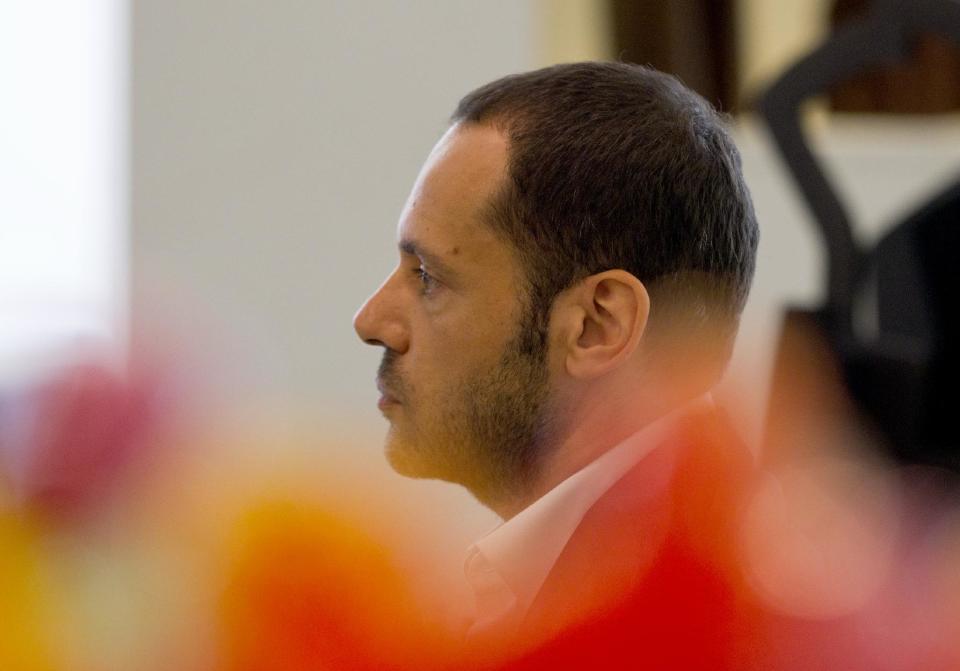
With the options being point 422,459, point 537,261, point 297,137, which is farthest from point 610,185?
point 297,137

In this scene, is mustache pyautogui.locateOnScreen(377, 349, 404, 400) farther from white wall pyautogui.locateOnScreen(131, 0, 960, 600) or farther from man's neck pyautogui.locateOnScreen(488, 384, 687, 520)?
white wall pyautogui.locateOnScreen(131, 0, 960, 600)

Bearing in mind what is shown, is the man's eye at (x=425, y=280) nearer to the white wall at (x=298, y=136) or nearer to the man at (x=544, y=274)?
the man at (x=544, y=274)

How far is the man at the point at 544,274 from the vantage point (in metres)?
0.60

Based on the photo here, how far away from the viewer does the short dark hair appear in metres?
0.60

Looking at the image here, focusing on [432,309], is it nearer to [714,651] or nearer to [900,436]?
[900,436]

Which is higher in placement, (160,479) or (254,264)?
(160,479)

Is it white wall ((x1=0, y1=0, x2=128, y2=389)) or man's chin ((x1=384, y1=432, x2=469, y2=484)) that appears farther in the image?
white wall ((x1=0, y1=0, x2=128, y2=389))

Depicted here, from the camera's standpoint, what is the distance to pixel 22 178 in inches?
86.8

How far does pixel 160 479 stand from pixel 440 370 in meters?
0.47

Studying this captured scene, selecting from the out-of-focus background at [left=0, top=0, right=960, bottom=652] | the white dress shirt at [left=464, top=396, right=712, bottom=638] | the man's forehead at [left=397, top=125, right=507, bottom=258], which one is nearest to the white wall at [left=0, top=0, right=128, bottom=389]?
the out-of-focus background at [left=0, top=0, right=960, bottom=652]

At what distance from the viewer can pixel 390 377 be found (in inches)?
24.3

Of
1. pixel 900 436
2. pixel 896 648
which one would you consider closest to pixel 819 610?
pixel 896 648

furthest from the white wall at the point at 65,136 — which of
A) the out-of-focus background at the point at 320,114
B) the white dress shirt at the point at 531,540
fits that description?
the white dress shirt at the point at 531,540

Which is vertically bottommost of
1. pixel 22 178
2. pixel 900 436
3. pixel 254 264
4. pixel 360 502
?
pixel 254 264
